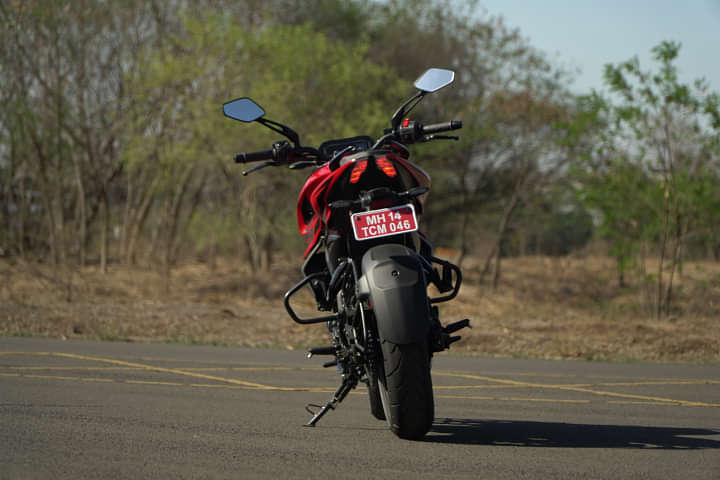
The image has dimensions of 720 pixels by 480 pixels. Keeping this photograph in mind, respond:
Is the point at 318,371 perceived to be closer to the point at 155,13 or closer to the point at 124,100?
the point at 124,100

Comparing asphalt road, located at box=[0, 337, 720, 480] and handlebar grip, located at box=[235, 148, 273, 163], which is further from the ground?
handlebar grip, located at box=[235, 148, 273, 163]

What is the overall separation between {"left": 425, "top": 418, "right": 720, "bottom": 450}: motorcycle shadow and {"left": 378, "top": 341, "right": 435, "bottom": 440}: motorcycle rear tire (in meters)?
0.35

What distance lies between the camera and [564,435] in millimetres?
5473

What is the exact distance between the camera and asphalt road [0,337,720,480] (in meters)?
4.46

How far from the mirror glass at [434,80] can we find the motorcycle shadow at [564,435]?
2269mm

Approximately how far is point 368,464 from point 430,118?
105 ft

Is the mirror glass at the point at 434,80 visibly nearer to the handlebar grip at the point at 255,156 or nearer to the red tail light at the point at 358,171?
the red tail light at the point at 358,171

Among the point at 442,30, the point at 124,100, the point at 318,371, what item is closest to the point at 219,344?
the point at 318,371

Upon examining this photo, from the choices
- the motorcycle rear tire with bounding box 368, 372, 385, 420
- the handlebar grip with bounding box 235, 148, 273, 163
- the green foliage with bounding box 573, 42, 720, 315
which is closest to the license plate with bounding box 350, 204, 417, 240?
the motorcycle rear tire with bounding box 368, 372, 385, 420

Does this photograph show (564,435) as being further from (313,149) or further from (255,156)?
(255,156)

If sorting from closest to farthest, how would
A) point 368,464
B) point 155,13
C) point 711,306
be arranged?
point 368,464
point 711,306
point 155,13

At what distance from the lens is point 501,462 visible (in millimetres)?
4621

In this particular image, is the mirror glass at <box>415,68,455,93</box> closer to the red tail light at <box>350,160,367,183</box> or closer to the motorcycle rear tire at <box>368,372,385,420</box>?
the red tail light at <box>350,160,367,183</box>

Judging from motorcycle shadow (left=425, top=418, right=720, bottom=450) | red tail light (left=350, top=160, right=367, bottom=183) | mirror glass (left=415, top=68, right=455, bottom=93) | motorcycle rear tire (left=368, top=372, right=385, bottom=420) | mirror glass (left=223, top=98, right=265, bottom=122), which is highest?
mirror glass (left=415, top=68, right=455, bottom=93)
